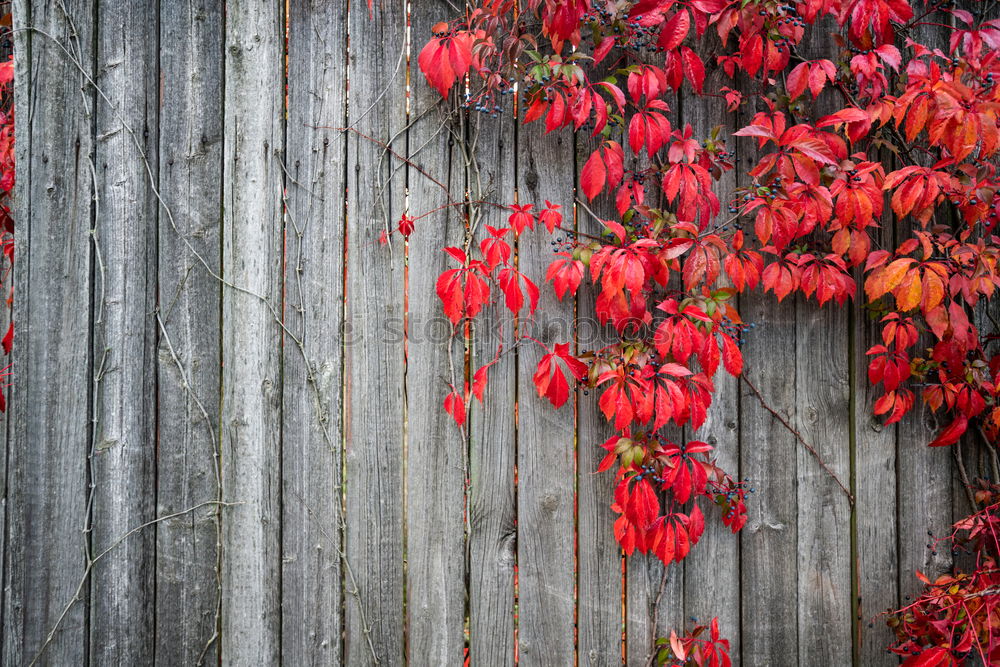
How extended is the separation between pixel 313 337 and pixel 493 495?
24.8 inches

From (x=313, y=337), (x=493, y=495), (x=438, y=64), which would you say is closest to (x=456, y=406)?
(x=493, y=495)

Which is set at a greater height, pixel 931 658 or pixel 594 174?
pixel 594 174

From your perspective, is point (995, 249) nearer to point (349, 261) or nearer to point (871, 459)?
point (871, 459)

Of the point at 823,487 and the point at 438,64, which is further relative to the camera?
the point at 823,487

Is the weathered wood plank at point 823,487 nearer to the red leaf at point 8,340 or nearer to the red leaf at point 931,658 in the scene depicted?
the red leaf at point 931,658

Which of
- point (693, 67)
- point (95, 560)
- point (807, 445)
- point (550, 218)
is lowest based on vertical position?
point (95, 560)

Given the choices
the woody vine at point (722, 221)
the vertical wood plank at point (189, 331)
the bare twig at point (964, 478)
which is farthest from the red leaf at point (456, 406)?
the bare twig at point (964, 478)

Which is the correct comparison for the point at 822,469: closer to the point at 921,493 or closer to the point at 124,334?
the point at 921,493

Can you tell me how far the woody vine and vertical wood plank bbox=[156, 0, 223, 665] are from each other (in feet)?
1.85

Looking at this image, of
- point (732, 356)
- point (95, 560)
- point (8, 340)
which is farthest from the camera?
point (8, 340)

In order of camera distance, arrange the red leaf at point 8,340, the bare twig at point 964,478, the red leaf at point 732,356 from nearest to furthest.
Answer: the red leaf at point 732,356, the bare twig at point 964,478, the red leaf at point 8,340

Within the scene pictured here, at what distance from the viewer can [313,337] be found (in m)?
1.66

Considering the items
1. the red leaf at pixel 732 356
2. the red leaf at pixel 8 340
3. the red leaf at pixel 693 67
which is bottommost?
the red leaf at pixel 732 356

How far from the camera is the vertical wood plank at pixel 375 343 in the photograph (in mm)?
1638
